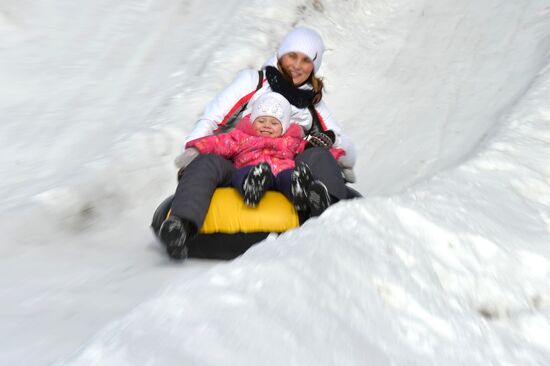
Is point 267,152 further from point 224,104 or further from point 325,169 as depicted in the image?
point 224,104

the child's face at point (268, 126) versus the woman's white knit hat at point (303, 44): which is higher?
the woman's white knit hat at point (303, 44)

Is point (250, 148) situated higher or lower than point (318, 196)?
lower

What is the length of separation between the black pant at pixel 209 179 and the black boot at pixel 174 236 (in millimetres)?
55

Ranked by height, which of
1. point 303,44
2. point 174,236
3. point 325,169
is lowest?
point 174,236

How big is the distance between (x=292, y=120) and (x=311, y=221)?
1.73 m

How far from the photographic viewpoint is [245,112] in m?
3.90

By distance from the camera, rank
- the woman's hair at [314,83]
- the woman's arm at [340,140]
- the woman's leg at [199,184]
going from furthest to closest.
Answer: the woman's hair at [314,83], the woman's arm at [340,140], the woman's leg at [199,184]

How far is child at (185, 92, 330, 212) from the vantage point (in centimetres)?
297

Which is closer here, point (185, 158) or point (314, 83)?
point (185, 158)

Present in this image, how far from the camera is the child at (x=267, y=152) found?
297 cm

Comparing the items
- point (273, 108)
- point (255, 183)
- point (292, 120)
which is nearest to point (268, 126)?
point (273, 108)

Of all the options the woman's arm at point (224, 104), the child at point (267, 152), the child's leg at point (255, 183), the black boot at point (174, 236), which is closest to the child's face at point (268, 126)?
the child at point (267, 152)

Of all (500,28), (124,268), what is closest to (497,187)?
(124,268)

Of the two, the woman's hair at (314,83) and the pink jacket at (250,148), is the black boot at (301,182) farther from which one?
the woman's hair at (314,83)
